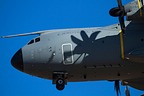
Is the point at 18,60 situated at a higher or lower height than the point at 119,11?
lower

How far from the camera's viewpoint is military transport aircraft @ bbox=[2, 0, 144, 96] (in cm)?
1898

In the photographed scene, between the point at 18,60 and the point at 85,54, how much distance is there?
3688mm

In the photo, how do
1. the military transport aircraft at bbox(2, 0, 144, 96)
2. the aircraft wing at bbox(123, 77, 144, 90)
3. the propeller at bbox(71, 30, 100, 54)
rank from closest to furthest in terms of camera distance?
the military transport aircraft at bbox(2, 0, 144, 96), the propeller at bbox(71, 30, 100, 54), the aircraft wing at bbox(123, 77, 144, 90)

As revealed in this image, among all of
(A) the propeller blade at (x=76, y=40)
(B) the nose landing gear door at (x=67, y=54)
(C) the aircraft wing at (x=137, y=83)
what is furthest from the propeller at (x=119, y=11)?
(C) the aircraft wing at (x=137, y=83)

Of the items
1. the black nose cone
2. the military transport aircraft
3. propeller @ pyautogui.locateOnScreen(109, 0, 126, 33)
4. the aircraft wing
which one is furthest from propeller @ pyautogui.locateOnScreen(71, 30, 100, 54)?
the aircraft wing

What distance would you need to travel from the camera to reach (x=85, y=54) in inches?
756

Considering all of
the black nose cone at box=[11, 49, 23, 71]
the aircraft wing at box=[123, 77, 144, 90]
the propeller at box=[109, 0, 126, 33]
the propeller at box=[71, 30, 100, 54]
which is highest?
the propeller at box=[109, 0, 126, 33]

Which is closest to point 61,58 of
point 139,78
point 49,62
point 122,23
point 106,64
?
point 49,62

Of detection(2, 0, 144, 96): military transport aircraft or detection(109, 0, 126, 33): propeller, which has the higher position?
detection(109, 0, 126, 33): propeller

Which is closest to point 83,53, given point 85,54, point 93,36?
point 85,54

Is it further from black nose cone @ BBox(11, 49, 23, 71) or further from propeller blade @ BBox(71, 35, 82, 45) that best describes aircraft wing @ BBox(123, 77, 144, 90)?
black nose cone @ BBox(11, 49, 23, 71)

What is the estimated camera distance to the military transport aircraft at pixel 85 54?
62.3 ft

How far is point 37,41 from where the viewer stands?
20.2m

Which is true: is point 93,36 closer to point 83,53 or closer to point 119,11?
point 83,53
